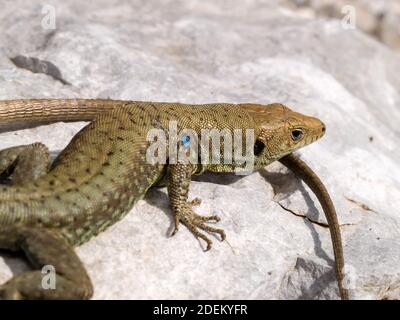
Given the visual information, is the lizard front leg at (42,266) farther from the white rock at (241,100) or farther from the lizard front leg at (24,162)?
the lizard front leg at (24,162)

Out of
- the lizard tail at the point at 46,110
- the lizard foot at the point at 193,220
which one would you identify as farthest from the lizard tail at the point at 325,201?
the lizard tail at the point at 46,110

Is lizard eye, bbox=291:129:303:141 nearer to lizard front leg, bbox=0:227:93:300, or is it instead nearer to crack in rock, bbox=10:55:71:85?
lizard front leg, bbox=0:227:93:300

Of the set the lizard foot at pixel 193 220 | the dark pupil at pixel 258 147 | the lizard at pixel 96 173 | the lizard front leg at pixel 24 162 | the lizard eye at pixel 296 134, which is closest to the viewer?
the lizard at pixel 96 173

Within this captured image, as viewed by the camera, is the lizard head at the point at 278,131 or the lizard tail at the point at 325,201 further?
the lizard head at the point at 278,131

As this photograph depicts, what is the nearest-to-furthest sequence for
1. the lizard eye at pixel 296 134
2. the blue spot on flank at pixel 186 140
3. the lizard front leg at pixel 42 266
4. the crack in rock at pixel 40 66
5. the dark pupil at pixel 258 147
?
the lizard front leg at pixel 42 266 < the blue spot on flank at pixel 186 140 < the dark pupil at pixel 258 147 < the lizard eye at pixel 296 134 < the crack in rock at pixel 40 66

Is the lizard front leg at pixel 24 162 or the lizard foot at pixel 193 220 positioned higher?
the lizard front leg at pixel 24 162

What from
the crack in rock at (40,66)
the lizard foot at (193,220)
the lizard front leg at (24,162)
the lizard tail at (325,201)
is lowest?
the crack in rock at (40,66)

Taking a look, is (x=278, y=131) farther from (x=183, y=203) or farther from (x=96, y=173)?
(x=96, y=173)

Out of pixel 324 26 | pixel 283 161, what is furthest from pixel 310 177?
pixel 324 26
